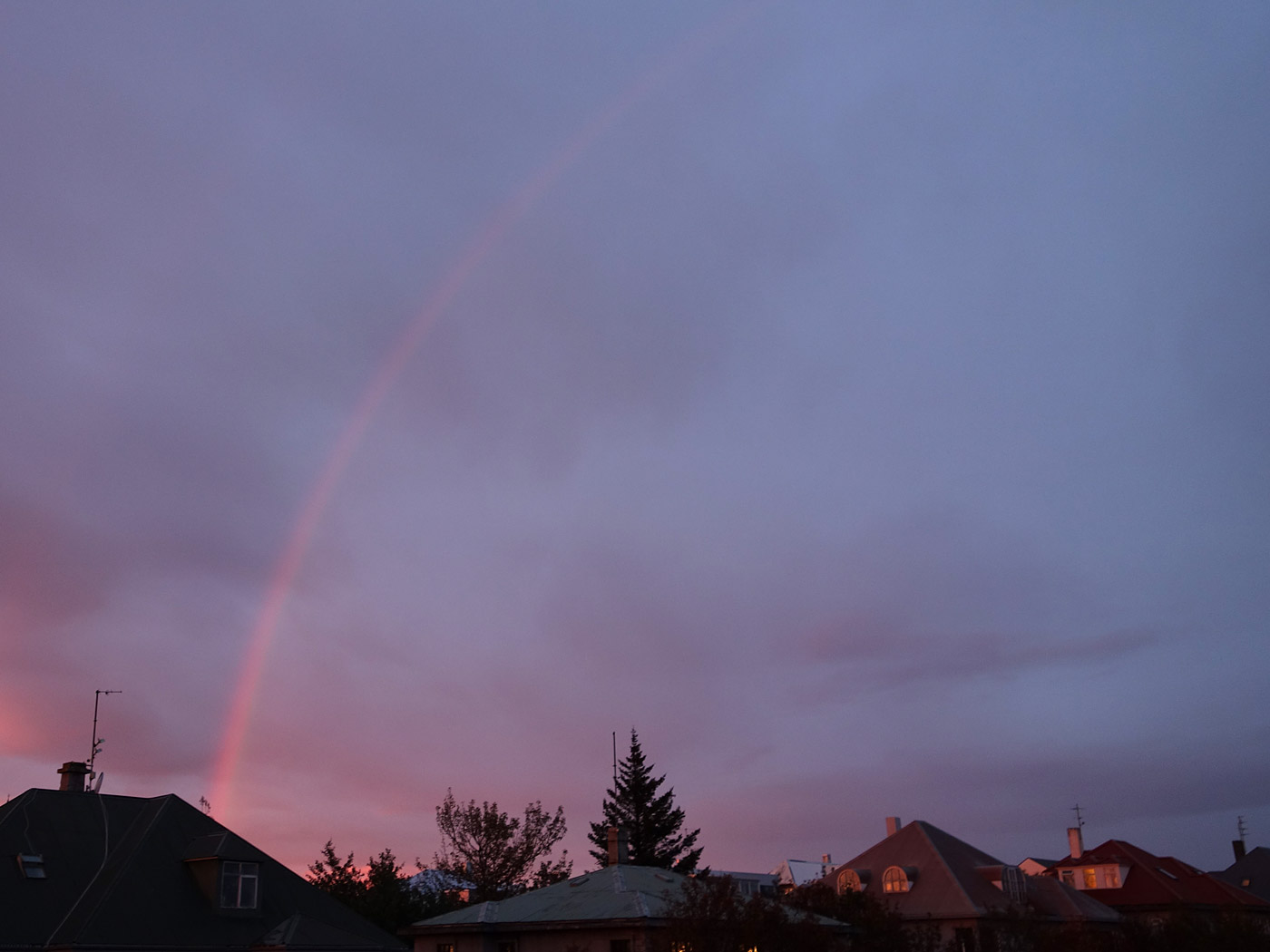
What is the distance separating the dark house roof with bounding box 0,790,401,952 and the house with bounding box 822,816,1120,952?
29.9 metres

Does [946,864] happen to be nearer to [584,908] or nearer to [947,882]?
[947,882]

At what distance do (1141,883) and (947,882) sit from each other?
19.0 m

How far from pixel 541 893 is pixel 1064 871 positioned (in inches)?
1818

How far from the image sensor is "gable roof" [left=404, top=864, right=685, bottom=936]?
39656 mm

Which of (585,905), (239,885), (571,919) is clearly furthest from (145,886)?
(585,905)

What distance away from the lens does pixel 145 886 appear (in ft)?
116

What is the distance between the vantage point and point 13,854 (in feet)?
115

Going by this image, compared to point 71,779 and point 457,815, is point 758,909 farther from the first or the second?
point 457,815

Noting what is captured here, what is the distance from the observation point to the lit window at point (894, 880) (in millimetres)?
63938

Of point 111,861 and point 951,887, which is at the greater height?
point 111,861

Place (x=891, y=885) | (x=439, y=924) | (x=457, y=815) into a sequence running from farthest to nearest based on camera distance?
(x=457, y=815) < (x=891, y=885) < (x=439, y=924)

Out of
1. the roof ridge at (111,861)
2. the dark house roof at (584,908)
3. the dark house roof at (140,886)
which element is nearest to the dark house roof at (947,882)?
the dark house roof at (584,908)

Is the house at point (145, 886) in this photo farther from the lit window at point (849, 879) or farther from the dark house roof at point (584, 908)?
the lit window at point (849, 879)

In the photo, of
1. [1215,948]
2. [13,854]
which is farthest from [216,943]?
[1215,948]
